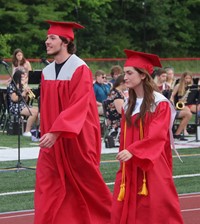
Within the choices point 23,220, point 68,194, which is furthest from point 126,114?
point 23,220

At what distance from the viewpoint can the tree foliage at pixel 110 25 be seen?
49844mm

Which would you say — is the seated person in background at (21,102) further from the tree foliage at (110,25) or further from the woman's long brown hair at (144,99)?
the tree foliage at (110,25)

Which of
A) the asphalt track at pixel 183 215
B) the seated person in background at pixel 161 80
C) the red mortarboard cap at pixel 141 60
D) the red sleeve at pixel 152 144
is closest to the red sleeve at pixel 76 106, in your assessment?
the red mortarboard cap at pixel 141 60

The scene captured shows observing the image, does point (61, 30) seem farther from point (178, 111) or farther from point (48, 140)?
point (178, 111)

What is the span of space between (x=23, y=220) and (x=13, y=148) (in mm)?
6900

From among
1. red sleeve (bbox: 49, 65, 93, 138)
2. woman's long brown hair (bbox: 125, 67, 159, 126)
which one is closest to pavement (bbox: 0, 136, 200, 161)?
red sleeve (bbox: 49, 65, 93, 138)

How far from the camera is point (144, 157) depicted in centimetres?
774

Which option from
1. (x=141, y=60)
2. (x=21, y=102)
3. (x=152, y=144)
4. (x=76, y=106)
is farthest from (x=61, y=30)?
(x=21, y=102)

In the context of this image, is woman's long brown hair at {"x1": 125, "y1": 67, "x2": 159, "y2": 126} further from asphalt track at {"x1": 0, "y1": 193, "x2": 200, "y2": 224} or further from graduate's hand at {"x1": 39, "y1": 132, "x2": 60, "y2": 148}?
asphalt track at {"x1": 0, "y1": 193, "x2": 200, "y2": 224}

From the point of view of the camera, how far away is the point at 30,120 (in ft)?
63.4

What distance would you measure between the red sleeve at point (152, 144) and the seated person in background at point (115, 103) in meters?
9.18

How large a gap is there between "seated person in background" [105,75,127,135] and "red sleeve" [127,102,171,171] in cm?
918

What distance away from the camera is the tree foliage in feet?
164

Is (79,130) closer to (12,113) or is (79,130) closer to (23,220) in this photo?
(23,220)
